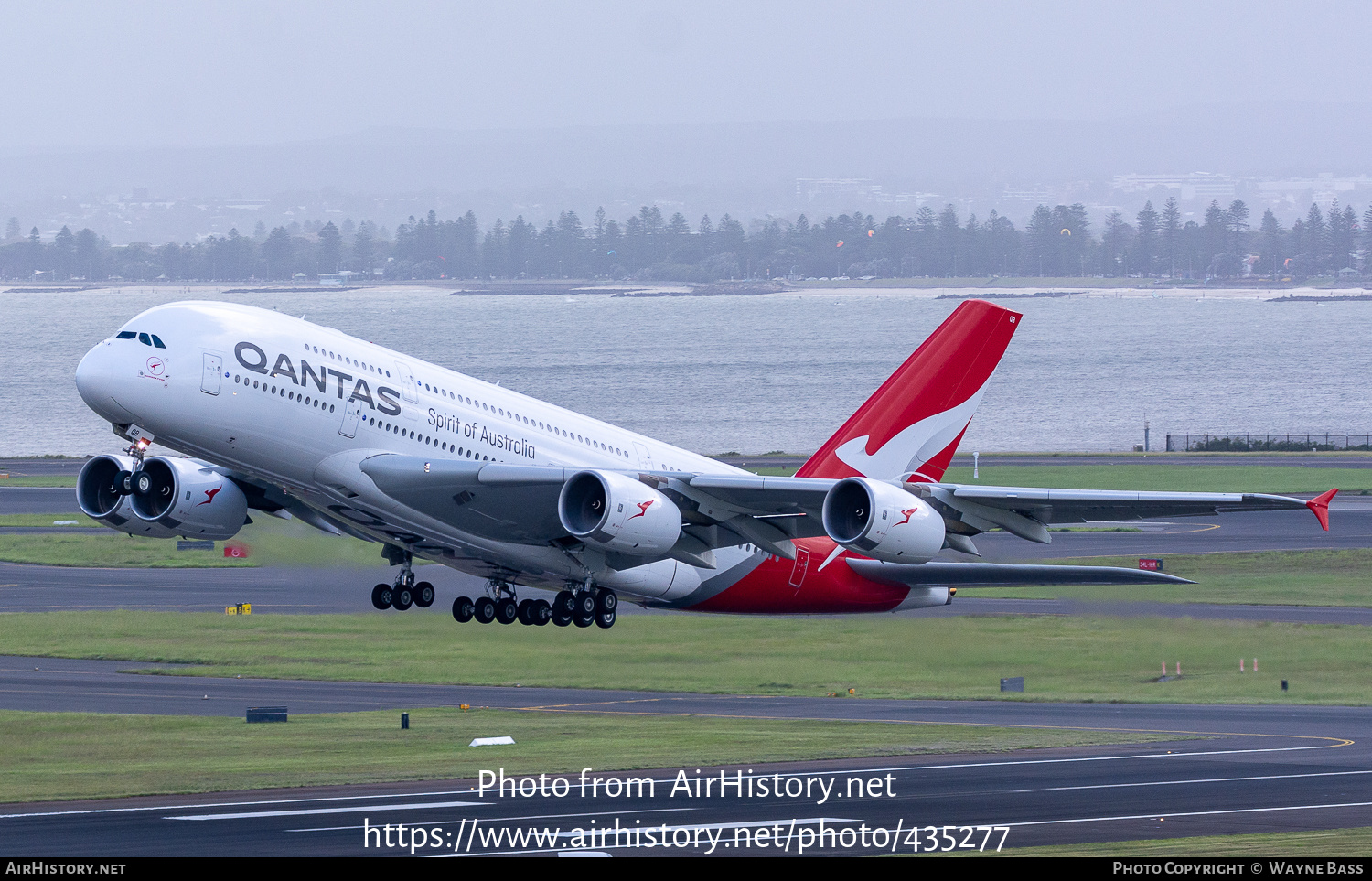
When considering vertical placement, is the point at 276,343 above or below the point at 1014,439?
above

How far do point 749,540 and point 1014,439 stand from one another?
145160 mm

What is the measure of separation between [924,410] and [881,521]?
12283 millimetres

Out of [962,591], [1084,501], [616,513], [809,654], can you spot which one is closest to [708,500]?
[616,513]

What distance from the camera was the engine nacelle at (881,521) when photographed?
131ft

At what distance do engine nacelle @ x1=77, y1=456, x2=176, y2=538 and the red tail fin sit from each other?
1988cm

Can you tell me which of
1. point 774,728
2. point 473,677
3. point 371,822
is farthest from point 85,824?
point 473,677

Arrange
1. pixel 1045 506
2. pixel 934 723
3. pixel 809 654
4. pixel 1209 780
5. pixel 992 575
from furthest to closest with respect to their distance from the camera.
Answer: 1. pixel 809 654
2. pixel 934 723
3. pixel 1209 780
4. pixel 992 575
5. pixel 1045 506

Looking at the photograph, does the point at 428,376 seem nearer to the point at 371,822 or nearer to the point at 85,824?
the point at 371,822

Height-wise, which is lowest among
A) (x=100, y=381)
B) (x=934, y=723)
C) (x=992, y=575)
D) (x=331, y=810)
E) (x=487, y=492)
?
(x=934, y=723)

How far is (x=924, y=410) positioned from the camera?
169 ft

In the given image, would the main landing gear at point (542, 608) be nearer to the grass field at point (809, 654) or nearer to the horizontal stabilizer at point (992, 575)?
the horizontal stabilizer at point (992, 575)

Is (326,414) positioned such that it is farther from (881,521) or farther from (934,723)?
(934,723)

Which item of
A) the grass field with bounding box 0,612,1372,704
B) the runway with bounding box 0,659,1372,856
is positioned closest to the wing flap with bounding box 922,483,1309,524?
the runway with bounding box 0,659,1372,856

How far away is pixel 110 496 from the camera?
44.5 m
